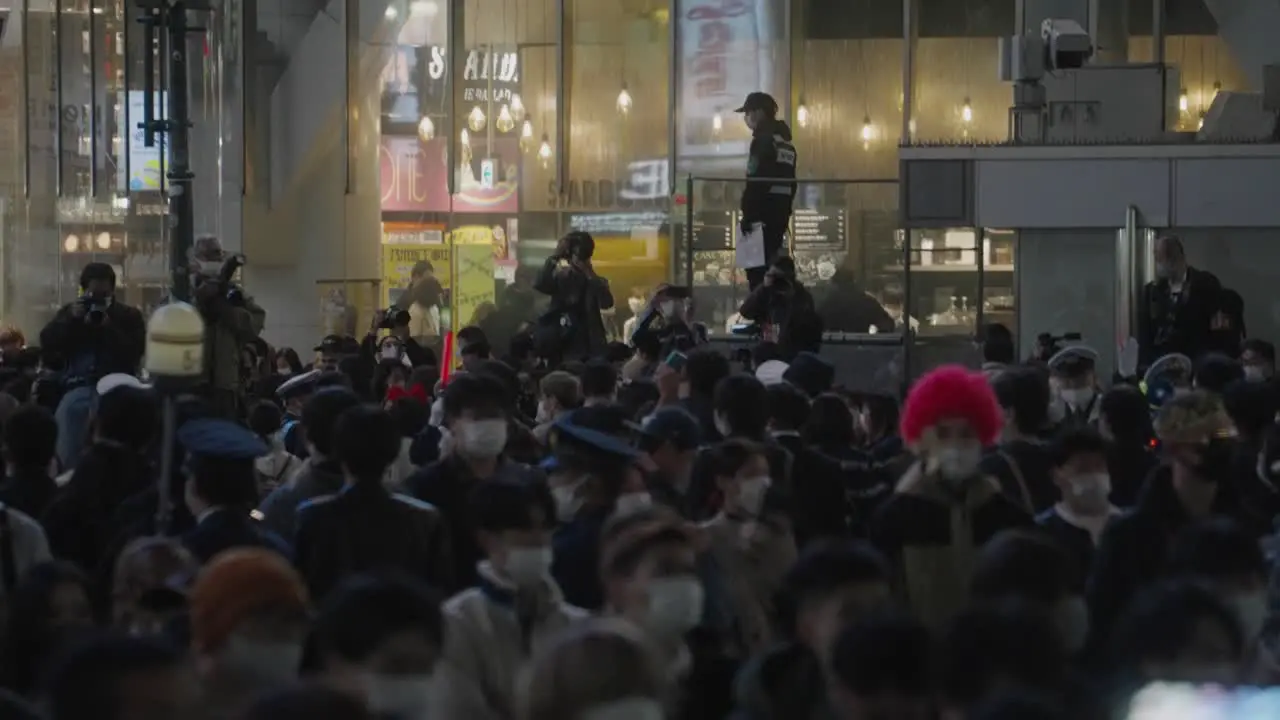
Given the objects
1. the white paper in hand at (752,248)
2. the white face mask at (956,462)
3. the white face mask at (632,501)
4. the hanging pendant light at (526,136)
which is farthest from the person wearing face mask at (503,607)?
the hanging pendant light at (526,136)

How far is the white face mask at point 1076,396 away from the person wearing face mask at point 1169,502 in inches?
121

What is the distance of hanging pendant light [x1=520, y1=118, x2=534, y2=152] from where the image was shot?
26359mm

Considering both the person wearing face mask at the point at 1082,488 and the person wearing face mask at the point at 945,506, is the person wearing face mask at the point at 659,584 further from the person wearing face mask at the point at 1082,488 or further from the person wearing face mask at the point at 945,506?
the person wearing face mask at the point at 1082,488

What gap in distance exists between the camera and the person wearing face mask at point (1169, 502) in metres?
7.29

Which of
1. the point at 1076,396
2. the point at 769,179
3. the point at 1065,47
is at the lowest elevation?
the point at 1076,396

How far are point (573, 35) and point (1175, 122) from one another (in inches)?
340

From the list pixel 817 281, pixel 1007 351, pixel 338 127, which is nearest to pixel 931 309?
pixel 817 281

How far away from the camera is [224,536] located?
24.2ft

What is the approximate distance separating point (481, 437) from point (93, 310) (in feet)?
20.2

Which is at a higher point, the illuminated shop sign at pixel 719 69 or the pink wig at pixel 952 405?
the illuminated shop sign at pixel 719 69

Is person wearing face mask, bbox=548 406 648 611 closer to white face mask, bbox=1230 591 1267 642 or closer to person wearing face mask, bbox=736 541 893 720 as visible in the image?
person wearing face mask, bbox=736 541 893 720

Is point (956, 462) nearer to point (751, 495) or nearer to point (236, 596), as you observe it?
point (751, 495)

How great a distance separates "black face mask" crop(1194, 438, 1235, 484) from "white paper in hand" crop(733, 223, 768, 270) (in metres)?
9.74

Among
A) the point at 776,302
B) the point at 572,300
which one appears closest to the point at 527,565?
the point at 776,302
